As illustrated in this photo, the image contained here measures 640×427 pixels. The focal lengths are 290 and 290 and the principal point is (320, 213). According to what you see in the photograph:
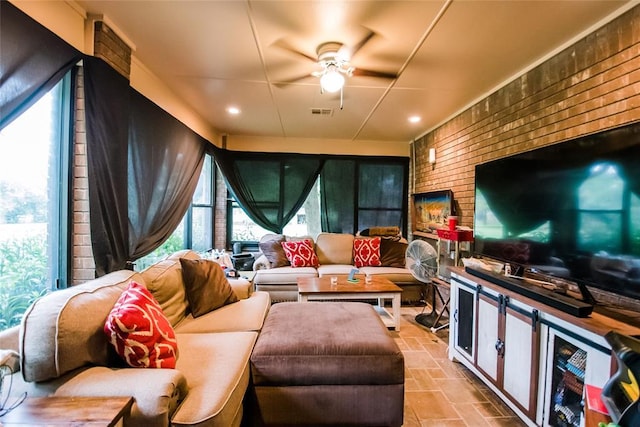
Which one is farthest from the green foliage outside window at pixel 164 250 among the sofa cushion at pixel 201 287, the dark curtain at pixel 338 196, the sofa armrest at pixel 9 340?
the dark curtain at pixel 338 196

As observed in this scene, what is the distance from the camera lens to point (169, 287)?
2113 mm

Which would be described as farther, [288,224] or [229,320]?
[288,224]

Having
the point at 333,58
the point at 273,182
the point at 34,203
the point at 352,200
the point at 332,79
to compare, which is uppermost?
the point at 333,58

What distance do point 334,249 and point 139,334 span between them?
3427 mm

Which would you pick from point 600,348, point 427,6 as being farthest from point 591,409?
point 427,6

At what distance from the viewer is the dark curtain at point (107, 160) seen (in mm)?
1901

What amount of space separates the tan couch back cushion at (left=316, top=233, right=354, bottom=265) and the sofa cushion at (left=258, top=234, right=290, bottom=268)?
0.59 m

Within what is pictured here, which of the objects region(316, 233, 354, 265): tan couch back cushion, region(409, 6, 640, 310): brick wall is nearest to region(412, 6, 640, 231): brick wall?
region(409, 6, 640, 310): brick wall

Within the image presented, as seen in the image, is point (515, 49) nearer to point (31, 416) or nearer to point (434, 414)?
point (434, 414)

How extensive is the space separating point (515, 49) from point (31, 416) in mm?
3355

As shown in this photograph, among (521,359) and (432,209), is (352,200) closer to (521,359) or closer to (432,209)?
(432,209)

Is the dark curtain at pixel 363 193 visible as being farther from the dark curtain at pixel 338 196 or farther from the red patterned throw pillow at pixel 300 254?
the red patterned throw pillow at pixel 300 254

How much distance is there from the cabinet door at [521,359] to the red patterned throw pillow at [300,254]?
109 inches

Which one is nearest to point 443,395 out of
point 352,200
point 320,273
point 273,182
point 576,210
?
point 576,210
